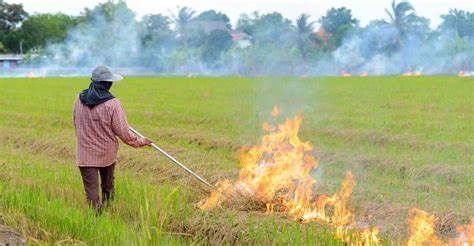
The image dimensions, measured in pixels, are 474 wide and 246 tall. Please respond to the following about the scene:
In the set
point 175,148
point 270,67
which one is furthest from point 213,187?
point 270,67

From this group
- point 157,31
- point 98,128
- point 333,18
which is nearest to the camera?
point 98,128

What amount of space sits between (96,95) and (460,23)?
1115 inches

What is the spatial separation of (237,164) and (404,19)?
2514 cm

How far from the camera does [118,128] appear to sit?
17.9 ft

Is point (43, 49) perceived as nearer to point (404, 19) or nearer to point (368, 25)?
point (368, 25)

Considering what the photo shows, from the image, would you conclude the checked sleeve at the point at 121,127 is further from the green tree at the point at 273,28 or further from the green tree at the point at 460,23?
the green tree at the point at 460,23

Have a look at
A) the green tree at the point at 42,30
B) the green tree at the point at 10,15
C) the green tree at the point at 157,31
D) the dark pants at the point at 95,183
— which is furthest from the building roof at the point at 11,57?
the dark pants at the point at 95,183

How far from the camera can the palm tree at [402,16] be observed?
85.8ft

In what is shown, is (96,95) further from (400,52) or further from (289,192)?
(400,52)

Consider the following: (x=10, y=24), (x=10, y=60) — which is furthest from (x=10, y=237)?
(x=10, y=24)

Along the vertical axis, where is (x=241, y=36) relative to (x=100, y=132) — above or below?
above

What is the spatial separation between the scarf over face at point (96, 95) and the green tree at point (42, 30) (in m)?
60.3

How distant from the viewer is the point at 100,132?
18.1 ft

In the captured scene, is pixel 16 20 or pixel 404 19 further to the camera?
pixel 16 20
